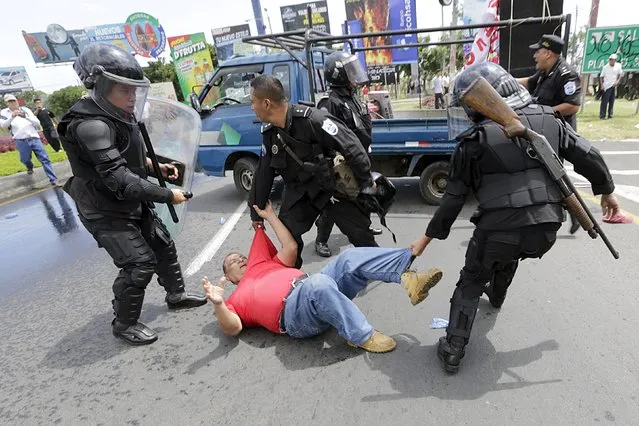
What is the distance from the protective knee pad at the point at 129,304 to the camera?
251 centimetres

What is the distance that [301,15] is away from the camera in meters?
25.8

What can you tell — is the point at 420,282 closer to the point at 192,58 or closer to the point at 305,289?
the point at 305,289

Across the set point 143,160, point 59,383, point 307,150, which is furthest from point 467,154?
point 59,383

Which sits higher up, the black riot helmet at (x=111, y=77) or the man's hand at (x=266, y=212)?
the black riot helmet at (x=111, y=77)

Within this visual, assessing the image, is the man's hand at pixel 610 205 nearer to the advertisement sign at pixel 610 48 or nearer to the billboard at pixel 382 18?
the advertisement sign at pixel 610 48

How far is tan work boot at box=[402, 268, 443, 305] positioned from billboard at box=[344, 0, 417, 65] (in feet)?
49.5

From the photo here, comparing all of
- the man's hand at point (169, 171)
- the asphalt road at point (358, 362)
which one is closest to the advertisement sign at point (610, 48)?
the asphalt road at point (358, 362)

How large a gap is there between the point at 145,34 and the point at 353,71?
25.9m

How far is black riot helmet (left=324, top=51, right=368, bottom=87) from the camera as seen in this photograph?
3365mm

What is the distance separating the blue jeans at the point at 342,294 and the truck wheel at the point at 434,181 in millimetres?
2675

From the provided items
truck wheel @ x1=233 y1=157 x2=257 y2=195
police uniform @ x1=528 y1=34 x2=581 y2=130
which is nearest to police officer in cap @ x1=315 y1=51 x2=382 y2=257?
police uniform @ x1=528 y1=34 x2=581 y2=130

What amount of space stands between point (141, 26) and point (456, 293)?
2807 cm

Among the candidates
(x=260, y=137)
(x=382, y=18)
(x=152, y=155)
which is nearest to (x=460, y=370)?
(x=152, y=155)

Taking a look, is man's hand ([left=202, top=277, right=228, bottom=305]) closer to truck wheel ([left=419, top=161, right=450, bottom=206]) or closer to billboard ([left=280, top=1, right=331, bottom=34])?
truck wheel ([left=419, top=161, right=450, bottom=206])
